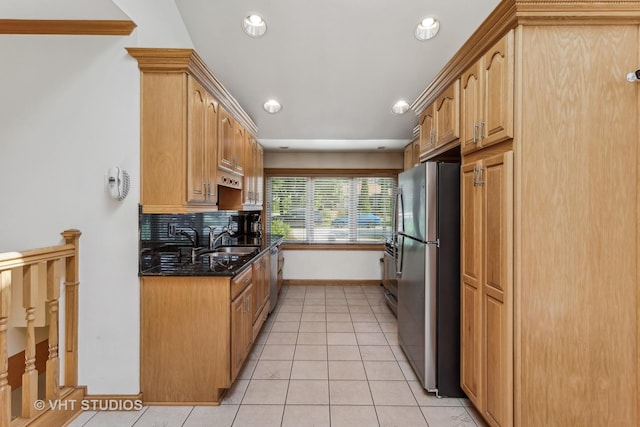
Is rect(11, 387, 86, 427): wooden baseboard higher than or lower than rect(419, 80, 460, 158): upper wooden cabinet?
lower

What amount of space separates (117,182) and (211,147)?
2.43ft

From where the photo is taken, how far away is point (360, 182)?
585cm

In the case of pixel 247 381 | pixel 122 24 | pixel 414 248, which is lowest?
pixel 247 381

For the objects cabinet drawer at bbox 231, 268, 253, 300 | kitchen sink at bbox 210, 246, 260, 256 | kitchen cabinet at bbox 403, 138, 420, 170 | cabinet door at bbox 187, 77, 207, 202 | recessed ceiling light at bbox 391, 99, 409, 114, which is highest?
recessed ceiling light at bbox 391, 99, 409, 114

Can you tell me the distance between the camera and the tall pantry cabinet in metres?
1.57

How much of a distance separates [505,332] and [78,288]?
2605 millimetres

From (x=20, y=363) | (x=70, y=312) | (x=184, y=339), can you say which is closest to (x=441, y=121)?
(x=184, y=339)

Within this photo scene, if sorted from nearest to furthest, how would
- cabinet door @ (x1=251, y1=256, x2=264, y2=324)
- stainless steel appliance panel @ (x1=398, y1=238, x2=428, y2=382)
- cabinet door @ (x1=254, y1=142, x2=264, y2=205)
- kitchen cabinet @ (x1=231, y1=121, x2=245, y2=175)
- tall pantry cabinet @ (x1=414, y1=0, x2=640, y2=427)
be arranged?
1. tall pantry cabinet @ (x1=414, y1=0, x2=640, y2=427)
2. stainless steel appliance panel @ (x1=398, y1=238, x2=428, y2=382)
3. cabinet door @ (x1=251, y1=256, x2=264, y2=324)
4. kitchen cabinet @ (x1=231, y1=121, x2=245, y2=175)
5. cabinet door @ (x1=254, y1=142, x2=264, y2=205)

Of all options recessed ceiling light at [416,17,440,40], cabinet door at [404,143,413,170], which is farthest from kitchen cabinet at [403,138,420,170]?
recessed ceiling light at [416,17,440,40]

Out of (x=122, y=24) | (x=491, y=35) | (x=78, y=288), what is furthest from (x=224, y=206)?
(x=491, y=35)

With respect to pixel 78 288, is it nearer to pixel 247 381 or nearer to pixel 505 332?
pixel 247 381

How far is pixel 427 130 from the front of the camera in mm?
2795

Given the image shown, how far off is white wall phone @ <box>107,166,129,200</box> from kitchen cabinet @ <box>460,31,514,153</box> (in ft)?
7.27

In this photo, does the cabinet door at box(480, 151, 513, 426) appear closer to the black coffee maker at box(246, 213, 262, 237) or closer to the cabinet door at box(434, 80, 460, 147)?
the cabinet door at box(434, 80, 460, 147)
